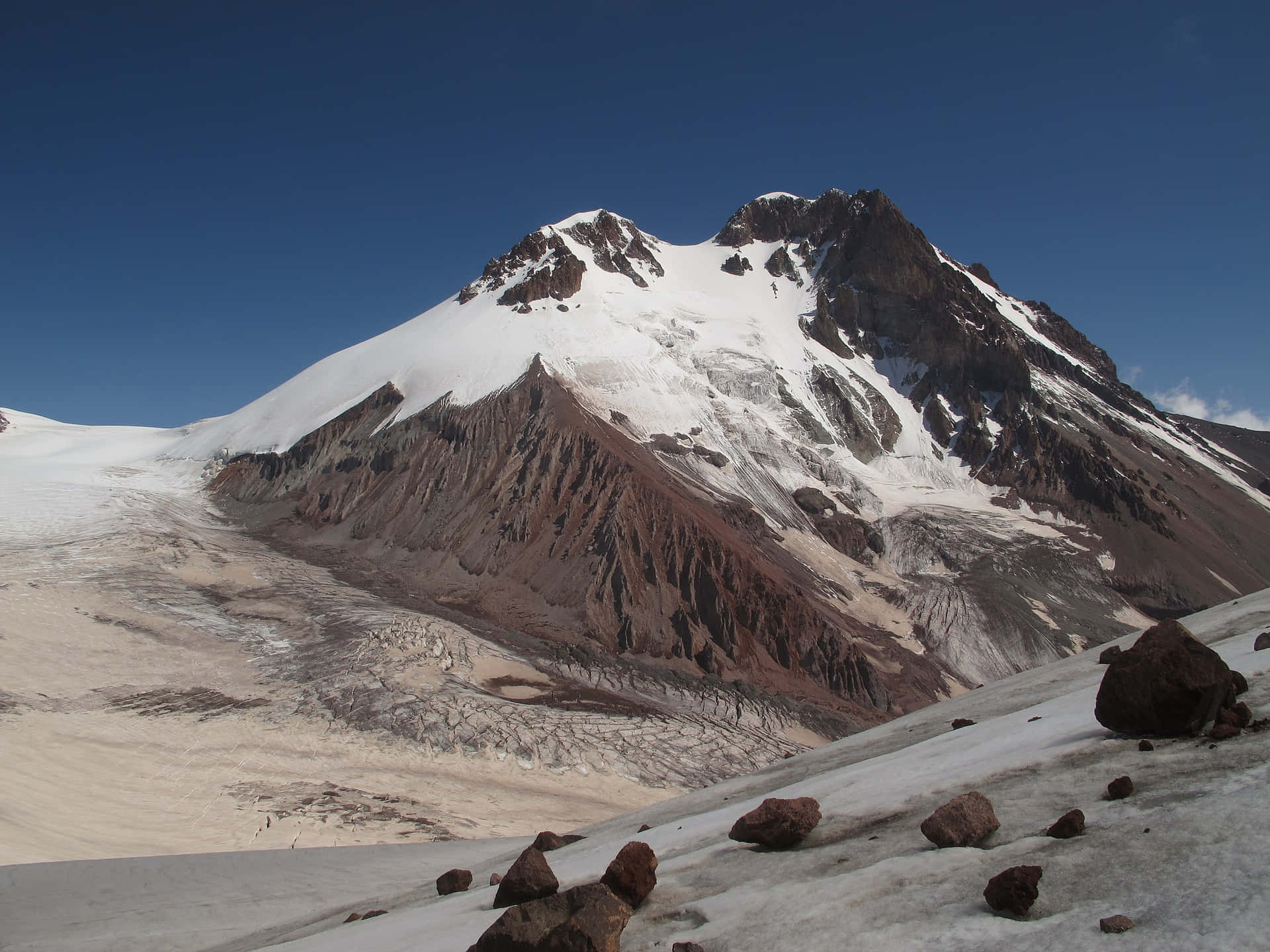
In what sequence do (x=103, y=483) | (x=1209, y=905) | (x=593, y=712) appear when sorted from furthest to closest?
(x=103, y=483) < (x=593, y=712) < (x=1209, y=905)

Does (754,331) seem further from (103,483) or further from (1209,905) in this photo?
(1209,905)

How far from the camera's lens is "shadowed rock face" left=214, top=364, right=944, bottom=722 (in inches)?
1700

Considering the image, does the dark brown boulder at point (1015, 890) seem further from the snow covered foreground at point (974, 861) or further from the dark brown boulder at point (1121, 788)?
the dark brown boulder at point (1121, 788)

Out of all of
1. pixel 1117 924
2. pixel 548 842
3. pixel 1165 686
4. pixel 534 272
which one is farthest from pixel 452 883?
Result: pixel 534 272

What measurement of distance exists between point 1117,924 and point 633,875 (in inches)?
131

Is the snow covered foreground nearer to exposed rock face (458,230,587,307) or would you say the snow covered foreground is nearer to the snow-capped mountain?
the snow-capped mountain

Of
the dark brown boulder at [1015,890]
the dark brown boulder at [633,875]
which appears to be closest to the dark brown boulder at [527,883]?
the dark brown boulder at [633,875]

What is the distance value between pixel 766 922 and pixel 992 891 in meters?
1.47

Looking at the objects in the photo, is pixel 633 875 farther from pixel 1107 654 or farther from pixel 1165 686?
pixel 1107 654

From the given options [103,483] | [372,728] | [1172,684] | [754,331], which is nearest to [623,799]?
[372,728]

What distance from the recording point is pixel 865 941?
4387 millimetres

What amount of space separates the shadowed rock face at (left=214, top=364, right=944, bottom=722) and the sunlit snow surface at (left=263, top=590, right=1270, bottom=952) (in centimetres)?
3375

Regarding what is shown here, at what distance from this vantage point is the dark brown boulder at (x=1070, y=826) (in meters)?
4.97

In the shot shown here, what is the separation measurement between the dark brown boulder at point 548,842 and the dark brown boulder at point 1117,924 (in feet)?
25.5
